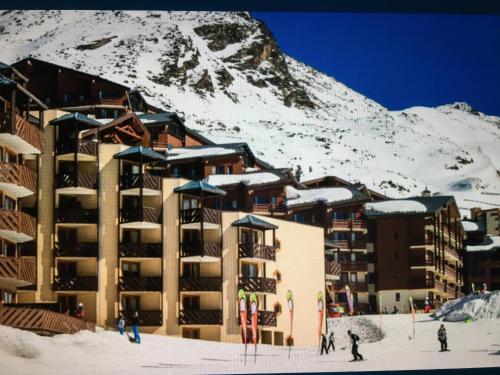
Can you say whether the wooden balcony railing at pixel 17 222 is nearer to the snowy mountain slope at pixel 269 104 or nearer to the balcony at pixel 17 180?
the balcony at pixel 17 180

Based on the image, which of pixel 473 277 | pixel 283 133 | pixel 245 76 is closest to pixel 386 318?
pixel 473 277

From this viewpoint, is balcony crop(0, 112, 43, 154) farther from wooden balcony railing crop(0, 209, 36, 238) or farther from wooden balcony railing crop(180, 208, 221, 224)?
wooden balcony railing crop(180, 208, 221, 224)

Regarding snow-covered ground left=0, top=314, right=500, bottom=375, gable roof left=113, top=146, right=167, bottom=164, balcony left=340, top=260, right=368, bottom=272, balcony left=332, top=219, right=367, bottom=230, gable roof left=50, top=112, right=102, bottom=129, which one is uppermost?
gable roof left=50, top=112, right=102, bottom=129

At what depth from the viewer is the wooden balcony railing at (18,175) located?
2528cm

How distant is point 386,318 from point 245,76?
284 inches

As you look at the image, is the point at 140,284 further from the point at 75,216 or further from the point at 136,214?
the point at 75,216

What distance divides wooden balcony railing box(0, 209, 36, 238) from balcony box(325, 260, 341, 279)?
785cm

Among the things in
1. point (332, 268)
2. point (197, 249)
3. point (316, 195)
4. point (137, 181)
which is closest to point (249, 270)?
point (197, 249)

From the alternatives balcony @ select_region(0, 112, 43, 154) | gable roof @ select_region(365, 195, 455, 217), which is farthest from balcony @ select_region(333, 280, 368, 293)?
balcony @ select_region(0, 112, 43, 154)

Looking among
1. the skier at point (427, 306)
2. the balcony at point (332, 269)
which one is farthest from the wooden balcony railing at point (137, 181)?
the skier at point (427, 306)

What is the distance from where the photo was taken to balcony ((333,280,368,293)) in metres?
32.3

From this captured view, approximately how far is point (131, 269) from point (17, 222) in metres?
3.32

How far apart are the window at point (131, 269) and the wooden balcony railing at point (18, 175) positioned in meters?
2.53

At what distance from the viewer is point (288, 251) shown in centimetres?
3019
